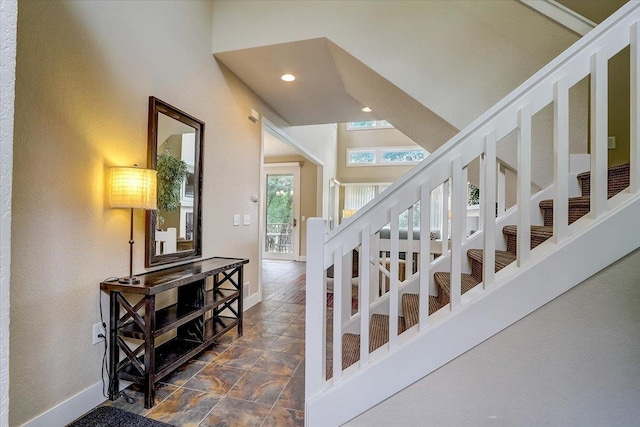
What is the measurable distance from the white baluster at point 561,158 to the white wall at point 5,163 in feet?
5.21

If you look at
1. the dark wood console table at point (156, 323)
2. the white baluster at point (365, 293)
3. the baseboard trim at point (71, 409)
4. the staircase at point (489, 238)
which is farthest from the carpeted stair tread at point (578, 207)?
the baseboard trim at point (71, 409)

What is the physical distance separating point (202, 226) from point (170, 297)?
2.09 feet

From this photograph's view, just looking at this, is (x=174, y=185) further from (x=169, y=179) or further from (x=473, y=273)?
(x=473, y=273)

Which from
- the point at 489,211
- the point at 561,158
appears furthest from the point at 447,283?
the point at 561,158

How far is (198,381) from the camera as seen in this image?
75.2 inches

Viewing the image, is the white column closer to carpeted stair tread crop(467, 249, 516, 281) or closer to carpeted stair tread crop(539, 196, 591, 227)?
carpeted stair tread crop(467, 249, 516, 281)

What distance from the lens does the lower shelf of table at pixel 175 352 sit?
173 centimetres

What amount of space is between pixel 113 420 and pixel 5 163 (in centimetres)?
158

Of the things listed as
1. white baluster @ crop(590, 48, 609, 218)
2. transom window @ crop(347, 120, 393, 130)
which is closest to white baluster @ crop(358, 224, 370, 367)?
white baluster @ crop(590, 48, 609, 218)

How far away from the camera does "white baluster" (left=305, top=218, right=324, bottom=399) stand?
1.29m

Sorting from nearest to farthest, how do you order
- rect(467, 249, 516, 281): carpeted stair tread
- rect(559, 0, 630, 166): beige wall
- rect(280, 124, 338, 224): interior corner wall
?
rect(467, 249, 516, 281): carpeted stair tread
rect(559, 0, 630, 166): beige wall
rect(280, 124, 338, 224): interior corner wall

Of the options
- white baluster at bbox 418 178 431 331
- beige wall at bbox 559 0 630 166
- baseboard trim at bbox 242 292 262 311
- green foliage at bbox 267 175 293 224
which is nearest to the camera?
white baluster at bbox 418 178 431 331

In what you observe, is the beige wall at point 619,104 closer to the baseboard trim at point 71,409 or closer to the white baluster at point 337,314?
the white baluster at point 337,314

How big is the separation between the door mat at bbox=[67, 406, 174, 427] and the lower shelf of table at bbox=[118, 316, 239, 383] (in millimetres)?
161
